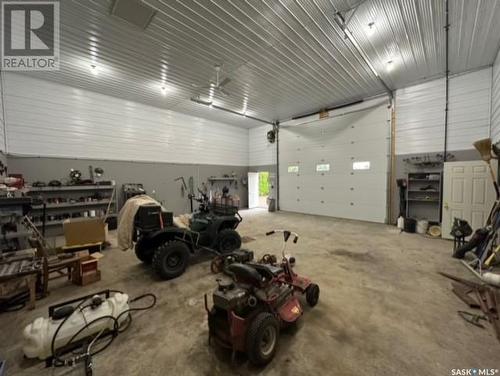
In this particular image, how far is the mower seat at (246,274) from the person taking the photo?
Result: 188 centimetres

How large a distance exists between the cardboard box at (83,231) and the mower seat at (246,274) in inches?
156

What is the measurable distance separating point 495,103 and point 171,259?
780 centimetres

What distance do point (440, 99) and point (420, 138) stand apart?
1.11 m

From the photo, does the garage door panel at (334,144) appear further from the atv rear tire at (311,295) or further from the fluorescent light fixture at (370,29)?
the atv rear tire at (311,295)

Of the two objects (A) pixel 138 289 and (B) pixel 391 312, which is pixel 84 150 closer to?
(A) pixel 138 289

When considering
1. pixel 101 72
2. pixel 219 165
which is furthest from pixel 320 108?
pixel 101 72

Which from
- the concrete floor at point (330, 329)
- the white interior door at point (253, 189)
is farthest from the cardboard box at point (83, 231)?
the white interior door at point (253, 189)

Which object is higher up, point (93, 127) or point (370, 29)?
point (370, 29)

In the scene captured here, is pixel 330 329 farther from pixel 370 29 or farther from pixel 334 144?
pixel 334 144

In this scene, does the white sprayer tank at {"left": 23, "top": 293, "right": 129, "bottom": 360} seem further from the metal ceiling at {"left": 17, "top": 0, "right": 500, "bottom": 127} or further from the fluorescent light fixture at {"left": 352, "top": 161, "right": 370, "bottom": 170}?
the fluorescent light fixture at {"left": 352, "top": 161, "right": 370, "bottom": 170}

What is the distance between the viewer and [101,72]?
5.18 m

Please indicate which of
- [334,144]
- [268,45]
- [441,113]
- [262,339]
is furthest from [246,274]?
[334,144]

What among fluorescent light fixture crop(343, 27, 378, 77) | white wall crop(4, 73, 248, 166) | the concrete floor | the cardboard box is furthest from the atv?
white wall crop(4, 73, 248, 166)

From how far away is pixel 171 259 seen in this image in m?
3.29
